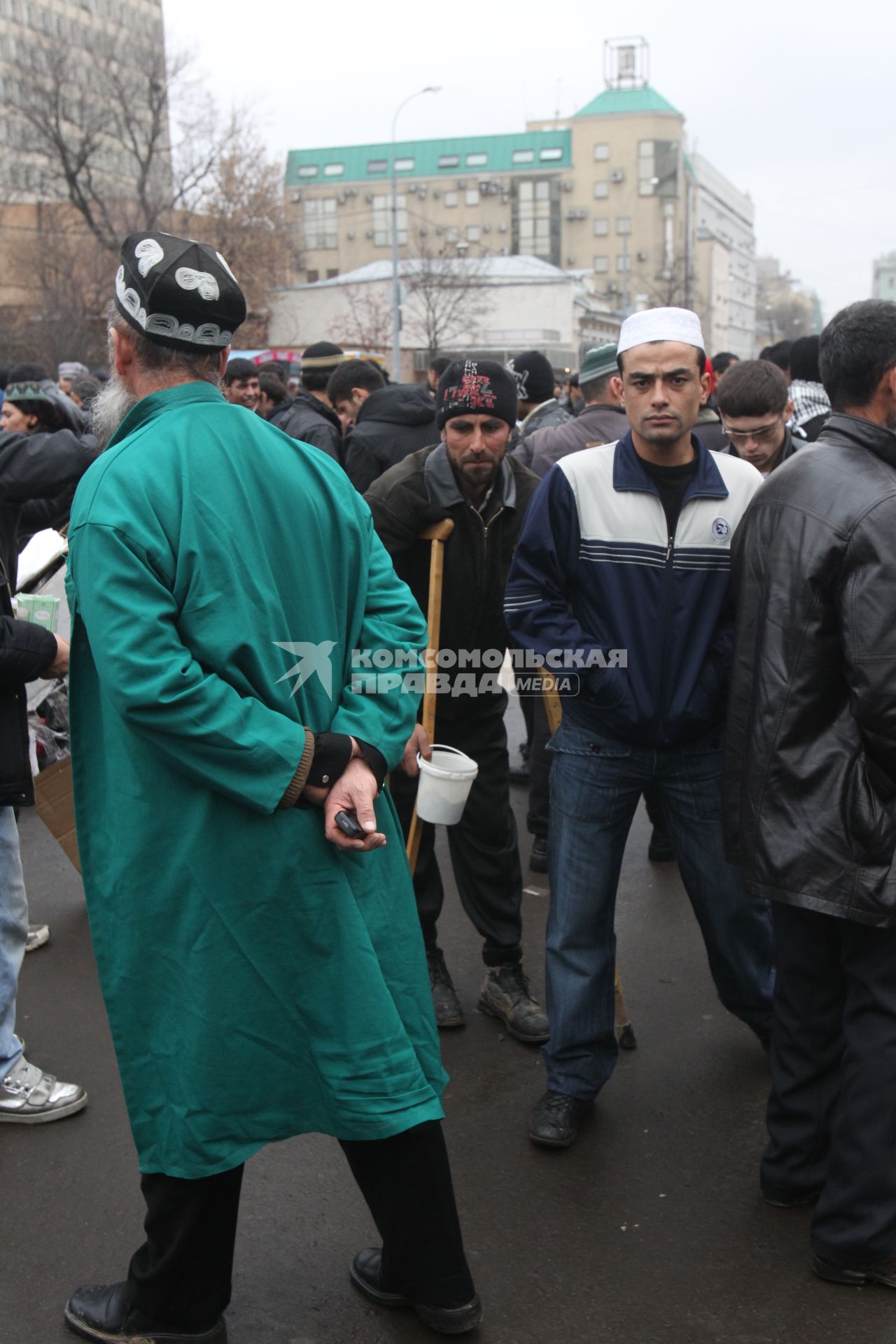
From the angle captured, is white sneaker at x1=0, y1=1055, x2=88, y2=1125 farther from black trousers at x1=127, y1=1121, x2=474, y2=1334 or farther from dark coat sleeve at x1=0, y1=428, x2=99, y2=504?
dark coat sleeve at x1=0, y1=428, x2=99, y2=504

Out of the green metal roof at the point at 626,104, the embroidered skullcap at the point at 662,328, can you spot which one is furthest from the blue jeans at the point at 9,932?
the green metal roof at the point at 626,104

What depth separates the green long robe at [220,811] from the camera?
2248 millimetres

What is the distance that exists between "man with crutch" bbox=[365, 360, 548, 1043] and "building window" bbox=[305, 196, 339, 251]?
4341 inches

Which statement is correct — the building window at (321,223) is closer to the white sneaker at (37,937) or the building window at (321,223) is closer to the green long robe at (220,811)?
the white sneaker at (37,937)

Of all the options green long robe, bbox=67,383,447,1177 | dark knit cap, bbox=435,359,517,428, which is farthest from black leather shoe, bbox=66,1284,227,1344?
dark knit cap, bbox=435,359,517,428

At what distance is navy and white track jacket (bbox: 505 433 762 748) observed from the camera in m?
3.40

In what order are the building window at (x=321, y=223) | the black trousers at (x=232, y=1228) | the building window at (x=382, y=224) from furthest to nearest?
the building window at (x=321, y=223)
the building window at (x=382, y=224)
the black trousers at (x=232, y=1228)

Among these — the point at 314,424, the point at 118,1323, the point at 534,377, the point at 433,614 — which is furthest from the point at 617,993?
the point at 534,377

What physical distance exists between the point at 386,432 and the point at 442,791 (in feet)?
11.2

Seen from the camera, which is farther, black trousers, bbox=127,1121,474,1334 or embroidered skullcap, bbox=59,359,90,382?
embroidered skullcap, bbox=59,359,90,382

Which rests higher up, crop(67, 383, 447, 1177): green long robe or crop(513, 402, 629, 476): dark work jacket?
crop(513, 402, 629, 476): dark work jacket

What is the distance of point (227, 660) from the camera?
7.60 feet

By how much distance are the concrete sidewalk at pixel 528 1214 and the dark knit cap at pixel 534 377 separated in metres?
4.68

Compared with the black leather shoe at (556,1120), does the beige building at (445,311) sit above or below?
above
